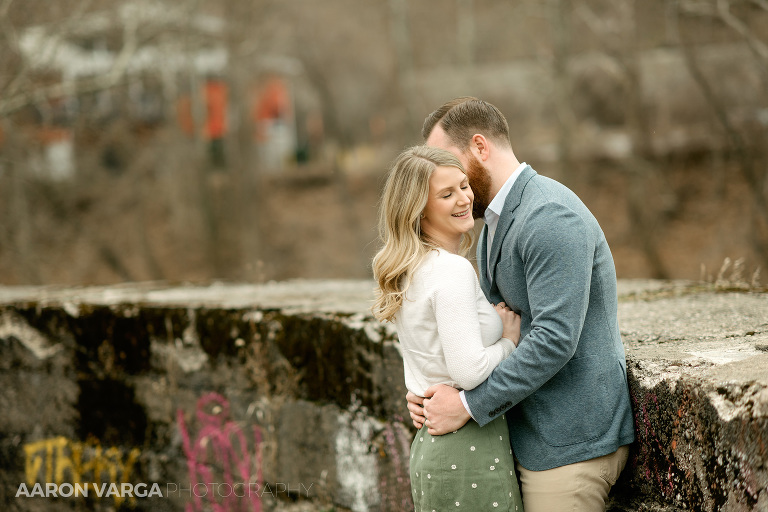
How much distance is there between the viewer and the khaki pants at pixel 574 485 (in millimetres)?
2195

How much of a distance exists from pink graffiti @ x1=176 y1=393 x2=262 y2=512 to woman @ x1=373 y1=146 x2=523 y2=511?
1.53 meters

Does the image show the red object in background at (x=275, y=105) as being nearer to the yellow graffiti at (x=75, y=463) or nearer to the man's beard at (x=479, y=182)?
the yellow graffiti at (x=75, y=463)

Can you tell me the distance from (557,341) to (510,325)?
0.85 ft

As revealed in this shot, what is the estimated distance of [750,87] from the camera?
1569 centimetres

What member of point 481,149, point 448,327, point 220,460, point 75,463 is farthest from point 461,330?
point 75,463

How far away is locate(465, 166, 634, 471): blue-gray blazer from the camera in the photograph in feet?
6.88

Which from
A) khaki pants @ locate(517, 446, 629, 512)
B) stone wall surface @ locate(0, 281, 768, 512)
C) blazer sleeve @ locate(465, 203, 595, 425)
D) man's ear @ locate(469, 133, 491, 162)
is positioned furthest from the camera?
man's ear @ locate(469, 133, 491, 162)

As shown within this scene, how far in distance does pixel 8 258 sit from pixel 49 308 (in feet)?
51.2

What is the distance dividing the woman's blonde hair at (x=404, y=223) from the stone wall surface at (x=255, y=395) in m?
0.79

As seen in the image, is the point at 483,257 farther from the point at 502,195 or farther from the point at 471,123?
the point at 471,123

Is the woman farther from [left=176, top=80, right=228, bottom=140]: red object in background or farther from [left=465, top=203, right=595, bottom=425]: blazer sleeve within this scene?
[left=176, top=80, right=228, bottom=140]: red object in background

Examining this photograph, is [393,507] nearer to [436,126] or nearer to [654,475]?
[654,475]

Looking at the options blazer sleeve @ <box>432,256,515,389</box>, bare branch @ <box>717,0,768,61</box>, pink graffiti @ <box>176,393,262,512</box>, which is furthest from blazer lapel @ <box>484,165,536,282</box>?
bare branch @ <box>717,0,768,61</box>

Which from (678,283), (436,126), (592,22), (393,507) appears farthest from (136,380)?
(592,22)
